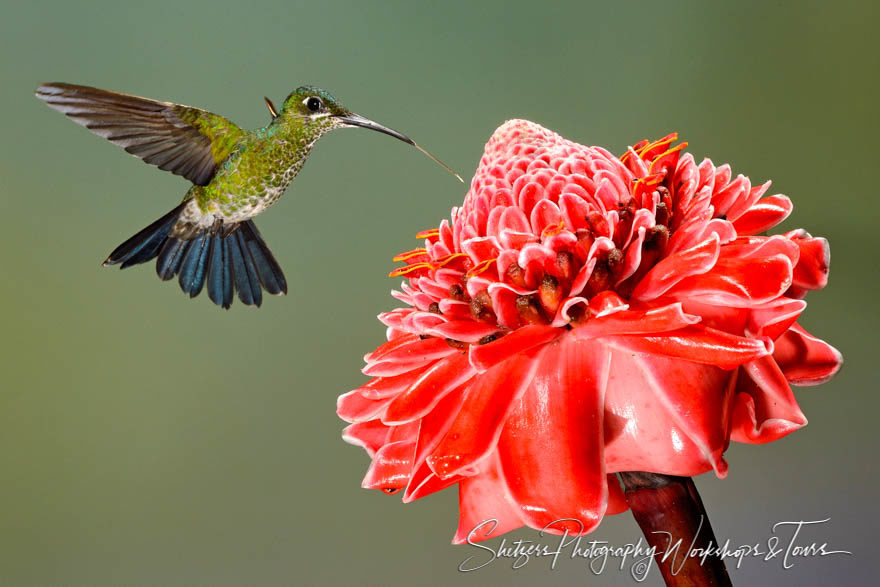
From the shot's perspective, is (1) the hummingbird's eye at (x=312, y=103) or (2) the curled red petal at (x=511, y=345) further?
(1) the hummingbird's eye at (x=312, y=103)

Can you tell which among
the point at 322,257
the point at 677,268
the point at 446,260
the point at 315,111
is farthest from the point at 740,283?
the point at 322,257

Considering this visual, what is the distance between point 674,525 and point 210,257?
0.58 m

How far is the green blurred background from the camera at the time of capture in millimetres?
856

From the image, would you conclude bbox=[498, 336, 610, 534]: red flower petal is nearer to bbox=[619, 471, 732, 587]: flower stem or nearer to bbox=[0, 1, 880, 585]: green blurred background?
bbox=[619, 471, 732, 587]: flower stem

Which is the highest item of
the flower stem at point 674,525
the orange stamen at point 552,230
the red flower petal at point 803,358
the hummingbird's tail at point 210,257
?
the hummingbird's tail at point 210,257

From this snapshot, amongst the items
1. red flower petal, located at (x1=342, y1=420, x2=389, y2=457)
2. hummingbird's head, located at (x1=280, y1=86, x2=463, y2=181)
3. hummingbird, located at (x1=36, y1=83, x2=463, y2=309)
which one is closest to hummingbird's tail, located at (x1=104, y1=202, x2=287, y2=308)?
hummingbird, located at (x1=36, y1=83, x2=463, y2=309)

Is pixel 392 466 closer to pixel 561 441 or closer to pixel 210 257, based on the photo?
pixel 561 441

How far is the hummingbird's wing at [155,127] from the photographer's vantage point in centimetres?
64

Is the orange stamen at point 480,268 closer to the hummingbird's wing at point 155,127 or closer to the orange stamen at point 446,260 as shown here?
the orange stamen at point 446,260

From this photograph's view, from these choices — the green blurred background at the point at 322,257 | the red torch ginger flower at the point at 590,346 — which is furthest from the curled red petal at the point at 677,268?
the green blurred background at the point at 322,257

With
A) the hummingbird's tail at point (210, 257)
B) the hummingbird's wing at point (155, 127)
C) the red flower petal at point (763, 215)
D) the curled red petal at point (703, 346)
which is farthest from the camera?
the hummingbird's tail at point (210, 257)

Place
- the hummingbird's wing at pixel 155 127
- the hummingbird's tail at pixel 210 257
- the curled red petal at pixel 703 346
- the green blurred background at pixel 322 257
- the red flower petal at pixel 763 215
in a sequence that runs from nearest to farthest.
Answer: the curled red petal at pixel 703 346
the red flower petal at pixel 763 215
the hummingbird's wing at pixel 155 127
the hummingbird's tail at pixel 210 257
the green blurred background at pixel 322 257

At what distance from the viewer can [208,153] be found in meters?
0.71

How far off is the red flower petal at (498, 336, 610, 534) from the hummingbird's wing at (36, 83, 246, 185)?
496 millimetres
